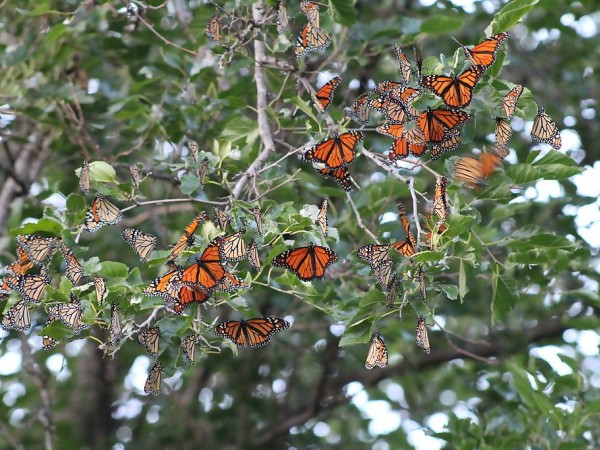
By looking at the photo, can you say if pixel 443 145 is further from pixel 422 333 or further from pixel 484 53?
pixel 422 333

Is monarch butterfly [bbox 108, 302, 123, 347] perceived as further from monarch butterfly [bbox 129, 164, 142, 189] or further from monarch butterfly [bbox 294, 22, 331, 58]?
monarch butterfly [bbox 294, 22, 331, 58]

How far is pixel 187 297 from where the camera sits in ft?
7.33

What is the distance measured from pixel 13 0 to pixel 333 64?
168 centimetres

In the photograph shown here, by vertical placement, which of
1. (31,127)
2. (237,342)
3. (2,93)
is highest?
(237,342)

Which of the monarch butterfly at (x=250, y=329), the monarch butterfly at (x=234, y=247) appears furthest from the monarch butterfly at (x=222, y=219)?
the monarch butterfly at (x=250, y=329)

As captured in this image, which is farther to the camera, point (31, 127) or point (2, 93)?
point (31, 127)

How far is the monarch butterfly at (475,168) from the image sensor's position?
2.66 m

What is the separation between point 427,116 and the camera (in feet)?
7.69

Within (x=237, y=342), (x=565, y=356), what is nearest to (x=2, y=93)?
(x=237, y=342)

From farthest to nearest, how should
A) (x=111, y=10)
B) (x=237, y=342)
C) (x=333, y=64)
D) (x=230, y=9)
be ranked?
(x=111, y=10), (x=333, y=64), (x=230, y=9), (x=237, y=342)

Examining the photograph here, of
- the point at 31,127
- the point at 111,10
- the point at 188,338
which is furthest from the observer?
the point at 31,127

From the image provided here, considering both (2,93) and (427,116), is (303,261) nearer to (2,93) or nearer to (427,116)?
(427,116)

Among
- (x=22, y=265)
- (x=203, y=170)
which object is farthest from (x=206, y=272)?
(x=22, y=265)

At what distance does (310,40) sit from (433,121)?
0.73 meters
